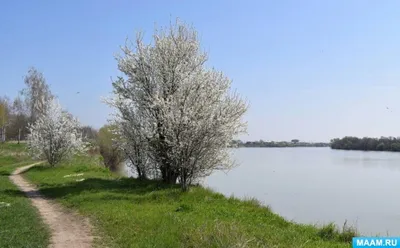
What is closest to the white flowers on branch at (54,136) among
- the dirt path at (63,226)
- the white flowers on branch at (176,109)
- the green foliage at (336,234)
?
the white flowers on branch at (176,109)

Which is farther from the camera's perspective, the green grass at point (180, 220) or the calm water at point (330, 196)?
the calm water at point (330, 196)

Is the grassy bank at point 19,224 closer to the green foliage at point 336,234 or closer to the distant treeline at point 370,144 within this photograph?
the green foliage at point 336,234

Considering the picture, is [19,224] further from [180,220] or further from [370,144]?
[370,144]

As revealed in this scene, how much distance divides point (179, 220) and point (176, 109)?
9.22m

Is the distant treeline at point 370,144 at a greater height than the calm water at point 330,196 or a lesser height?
greater

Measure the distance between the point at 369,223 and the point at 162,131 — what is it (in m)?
A: 11.5

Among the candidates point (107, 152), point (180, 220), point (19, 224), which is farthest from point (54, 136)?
point (180, 220)

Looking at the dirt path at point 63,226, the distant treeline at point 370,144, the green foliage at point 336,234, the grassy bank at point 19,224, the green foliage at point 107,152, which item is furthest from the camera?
the distant treeline at point 370,144

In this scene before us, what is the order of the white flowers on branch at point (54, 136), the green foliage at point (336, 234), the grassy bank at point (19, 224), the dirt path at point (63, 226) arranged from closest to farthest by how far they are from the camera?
the grassy bank at point (19, 224) < the dirt path at point (63, 226) < the green foliage at point (336, 234) < the white flowers on branch at point (54, 136)

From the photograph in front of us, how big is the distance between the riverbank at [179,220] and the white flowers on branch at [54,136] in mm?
16019

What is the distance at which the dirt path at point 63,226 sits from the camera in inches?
415

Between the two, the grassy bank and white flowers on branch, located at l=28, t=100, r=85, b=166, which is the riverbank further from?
white flowers on branch, located at l=28, t=100, r=85, b=166

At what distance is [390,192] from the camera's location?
1150 inches

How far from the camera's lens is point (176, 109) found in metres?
20.7
